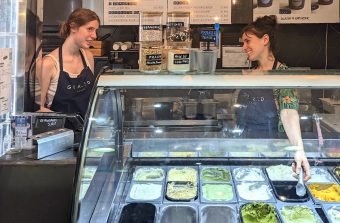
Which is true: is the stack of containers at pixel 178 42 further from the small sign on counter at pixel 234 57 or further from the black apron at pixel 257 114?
the small sign on counter at pixel 234 57

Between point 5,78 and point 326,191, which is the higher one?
point 5,78

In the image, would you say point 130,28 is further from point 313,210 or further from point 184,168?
point 313,210

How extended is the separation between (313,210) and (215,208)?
0.44 m

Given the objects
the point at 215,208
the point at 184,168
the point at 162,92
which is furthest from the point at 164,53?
the point at 215,208

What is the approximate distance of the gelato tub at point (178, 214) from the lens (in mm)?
1762

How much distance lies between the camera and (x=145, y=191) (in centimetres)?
195

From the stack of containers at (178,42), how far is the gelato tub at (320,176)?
842 mm

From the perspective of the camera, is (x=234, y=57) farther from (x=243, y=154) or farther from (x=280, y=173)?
(x=280, y=173)

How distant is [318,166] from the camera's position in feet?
6.98

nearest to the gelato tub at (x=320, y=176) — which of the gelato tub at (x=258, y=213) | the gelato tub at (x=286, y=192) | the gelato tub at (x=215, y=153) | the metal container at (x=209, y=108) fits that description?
the gelato tub at (x=286, y=192)

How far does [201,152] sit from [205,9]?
9.96 feet

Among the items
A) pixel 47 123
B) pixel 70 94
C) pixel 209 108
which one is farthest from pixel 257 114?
pixel 70 94

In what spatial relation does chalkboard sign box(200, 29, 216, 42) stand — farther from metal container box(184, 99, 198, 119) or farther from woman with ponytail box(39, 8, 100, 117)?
woman with ponytail box(39, 8, 100, 117)

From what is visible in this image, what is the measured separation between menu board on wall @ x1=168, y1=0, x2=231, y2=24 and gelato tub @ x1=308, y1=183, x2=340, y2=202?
3.25m
